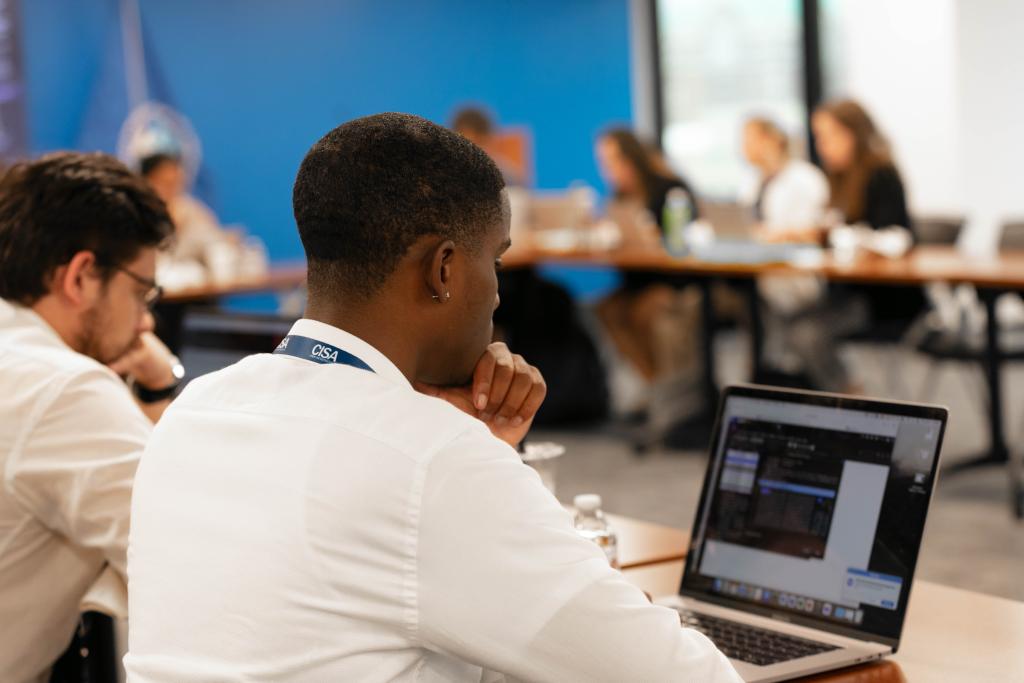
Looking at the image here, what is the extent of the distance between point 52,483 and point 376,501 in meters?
0.86

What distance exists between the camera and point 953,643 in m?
1.42

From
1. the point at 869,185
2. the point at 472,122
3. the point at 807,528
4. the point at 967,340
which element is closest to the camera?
the point at 807,528

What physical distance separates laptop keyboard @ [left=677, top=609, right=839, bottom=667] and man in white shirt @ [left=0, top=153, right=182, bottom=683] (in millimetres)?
800

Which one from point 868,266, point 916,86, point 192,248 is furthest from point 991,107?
point 192,248

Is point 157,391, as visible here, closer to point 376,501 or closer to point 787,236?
point 376,501

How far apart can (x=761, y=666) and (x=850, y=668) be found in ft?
0.33

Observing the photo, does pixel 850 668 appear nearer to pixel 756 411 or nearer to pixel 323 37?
pixel 756 411

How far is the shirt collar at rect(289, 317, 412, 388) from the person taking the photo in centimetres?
115

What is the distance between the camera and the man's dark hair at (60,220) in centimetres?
188

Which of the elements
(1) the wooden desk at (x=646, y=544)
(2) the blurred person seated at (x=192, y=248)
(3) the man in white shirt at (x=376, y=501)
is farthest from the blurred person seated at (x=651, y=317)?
(3) the man in white shirt at (x=376, y=501)

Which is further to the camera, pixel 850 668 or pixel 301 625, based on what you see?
pixel 850 668

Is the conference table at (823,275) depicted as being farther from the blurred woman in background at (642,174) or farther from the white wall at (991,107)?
the white wall at (991,107)

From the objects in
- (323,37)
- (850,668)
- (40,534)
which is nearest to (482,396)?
(850,668)

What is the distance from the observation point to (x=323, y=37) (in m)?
8.38
